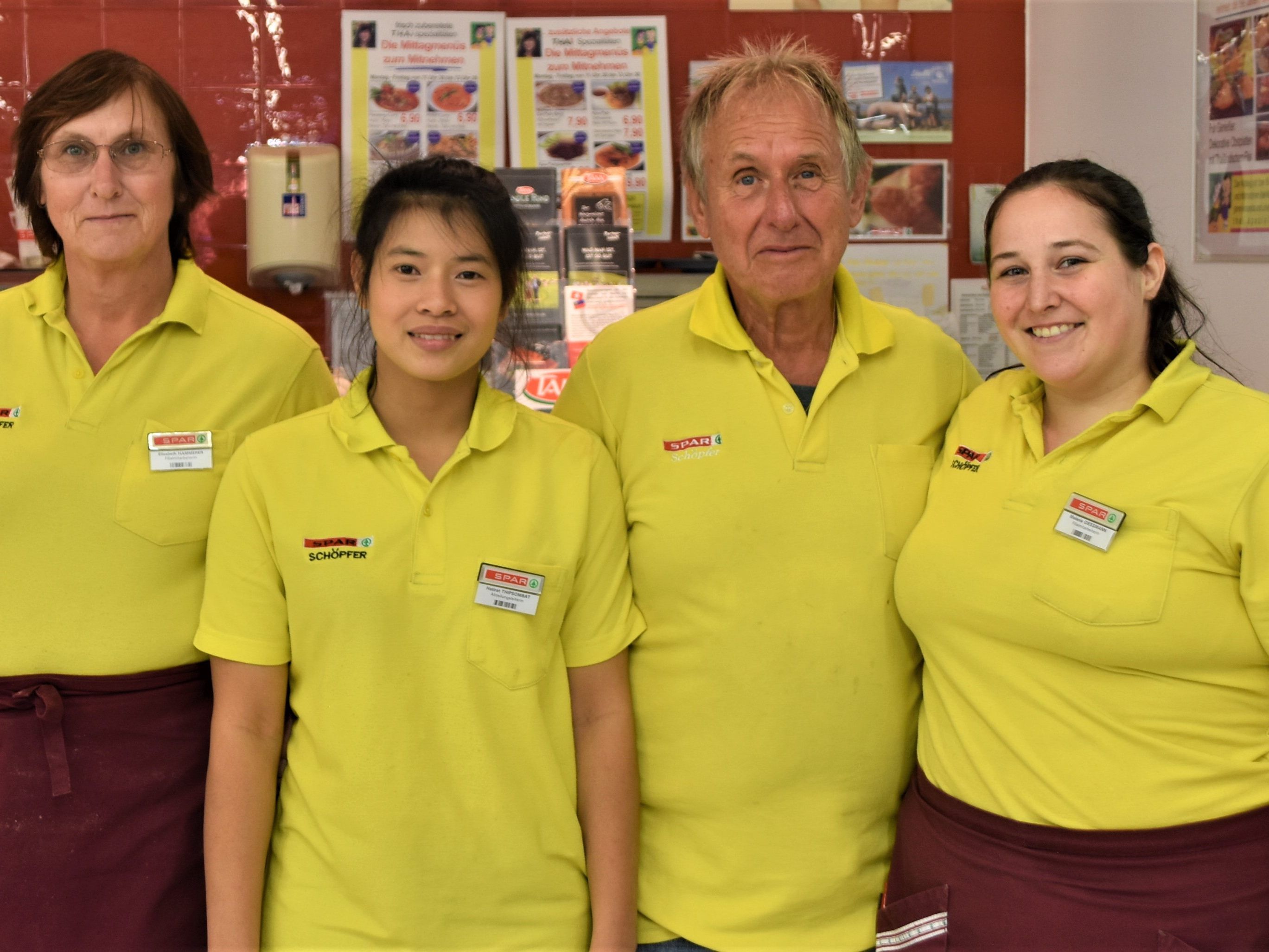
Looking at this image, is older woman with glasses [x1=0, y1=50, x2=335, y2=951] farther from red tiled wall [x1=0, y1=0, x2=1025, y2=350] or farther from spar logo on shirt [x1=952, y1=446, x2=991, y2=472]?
red tiled wall [x1=0, y1=0, x2=1025, y2=350]

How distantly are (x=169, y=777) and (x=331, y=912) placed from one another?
0.36 metres

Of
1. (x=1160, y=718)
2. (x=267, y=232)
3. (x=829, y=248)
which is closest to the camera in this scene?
(x=1160, y=718)

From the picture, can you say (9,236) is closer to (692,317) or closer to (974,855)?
(692,317)

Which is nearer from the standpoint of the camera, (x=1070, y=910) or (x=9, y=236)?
(x=1070, y=910)

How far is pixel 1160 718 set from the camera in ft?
4.96

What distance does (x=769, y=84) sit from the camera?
1846 millimetres

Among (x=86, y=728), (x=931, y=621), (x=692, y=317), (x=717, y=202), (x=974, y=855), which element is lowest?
(x=974, y=855)

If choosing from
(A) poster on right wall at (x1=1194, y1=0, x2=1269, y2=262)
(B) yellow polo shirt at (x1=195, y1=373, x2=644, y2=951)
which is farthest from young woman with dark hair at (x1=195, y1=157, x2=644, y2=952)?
(A) poster on right wall at (x1=1194, y1=0, x2=1269, y2=262)

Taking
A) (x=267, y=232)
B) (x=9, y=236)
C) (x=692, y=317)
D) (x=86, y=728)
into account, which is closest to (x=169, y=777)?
(x=86, y=728)

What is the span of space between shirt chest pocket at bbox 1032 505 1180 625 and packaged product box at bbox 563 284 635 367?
1.53m

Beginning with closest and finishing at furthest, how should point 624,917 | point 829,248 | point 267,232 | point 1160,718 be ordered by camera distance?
point 1160,718 → point 624,917 → point 829,248 → point 267,232

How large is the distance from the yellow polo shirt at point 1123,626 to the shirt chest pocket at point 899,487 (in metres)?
0.10

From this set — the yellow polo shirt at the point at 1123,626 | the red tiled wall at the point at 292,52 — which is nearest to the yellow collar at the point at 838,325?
the yellow polo shirt at the point at 1123,626

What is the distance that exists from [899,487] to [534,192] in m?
1.49
